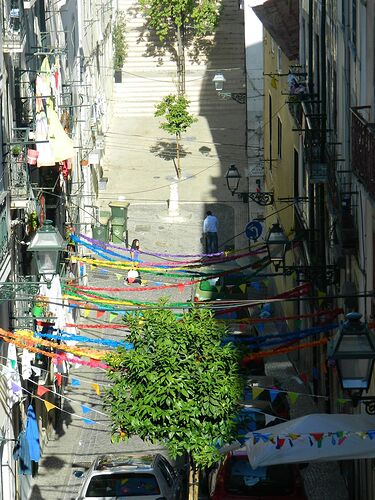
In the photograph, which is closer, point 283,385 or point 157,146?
point 283,385

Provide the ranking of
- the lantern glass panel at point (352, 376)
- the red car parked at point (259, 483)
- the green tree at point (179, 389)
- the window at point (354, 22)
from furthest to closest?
the window at point (354, 22) → the red car parked at point (259, 483) → the green tree at point (179, 389) → the lantern glass panel at point (352, 376)

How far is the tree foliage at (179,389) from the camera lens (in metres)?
17.7

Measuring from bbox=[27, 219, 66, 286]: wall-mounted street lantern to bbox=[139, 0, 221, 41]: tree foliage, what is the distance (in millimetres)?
34754

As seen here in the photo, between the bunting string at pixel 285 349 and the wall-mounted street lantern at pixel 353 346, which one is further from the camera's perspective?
the bunting string at pixel 285 349

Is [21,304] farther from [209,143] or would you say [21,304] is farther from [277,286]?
[209,143]

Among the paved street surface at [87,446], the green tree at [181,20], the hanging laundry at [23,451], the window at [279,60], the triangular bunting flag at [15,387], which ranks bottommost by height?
the paved street surface at [87,446]

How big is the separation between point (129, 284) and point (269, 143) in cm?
654

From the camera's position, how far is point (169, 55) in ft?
181

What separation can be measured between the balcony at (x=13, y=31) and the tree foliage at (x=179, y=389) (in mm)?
6422

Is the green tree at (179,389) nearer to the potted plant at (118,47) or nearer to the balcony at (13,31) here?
the balcony at (13,31)

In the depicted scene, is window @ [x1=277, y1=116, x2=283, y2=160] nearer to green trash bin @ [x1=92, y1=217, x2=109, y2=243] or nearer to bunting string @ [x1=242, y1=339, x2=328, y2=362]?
green trash bin @ [x1=92, y1=217, x2=109, y2=243]

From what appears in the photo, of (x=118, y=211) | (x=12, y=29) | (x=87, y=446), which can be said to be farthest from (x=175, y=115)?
(x=12, y=29)

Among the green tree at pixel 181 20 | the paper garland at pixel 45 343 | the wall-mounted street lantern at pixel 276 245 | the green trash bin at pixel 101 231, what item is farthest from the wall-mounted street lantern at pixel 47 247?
the green tree at pixel 181 20

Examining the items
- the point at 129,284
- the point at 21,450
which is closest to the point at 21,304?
the point at 21,450
